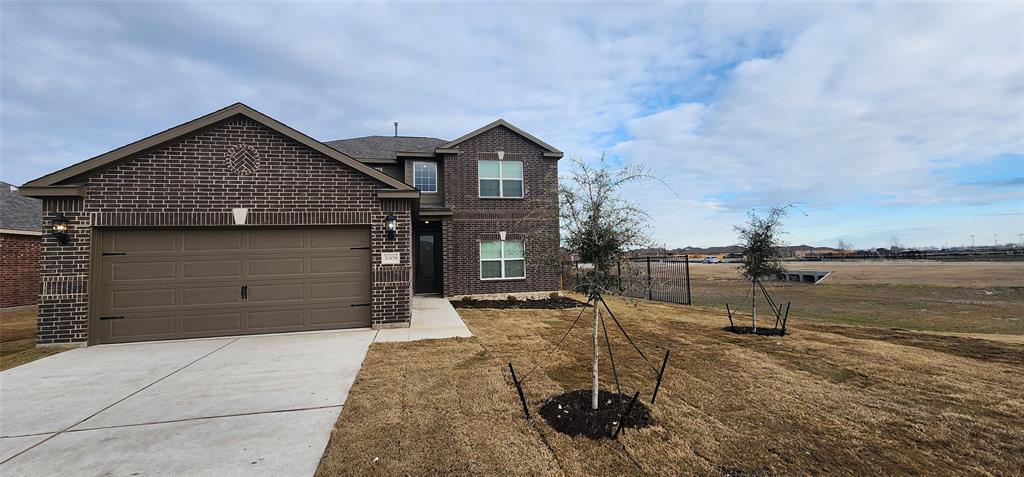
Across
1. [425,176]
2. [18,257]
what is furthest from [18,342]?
[425,176]

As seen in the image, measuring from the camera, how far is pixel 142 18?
1005 centimetres

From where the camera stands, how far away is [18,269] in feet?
42.3

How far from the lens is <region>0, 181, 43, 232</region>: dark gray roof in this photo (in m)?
13.3

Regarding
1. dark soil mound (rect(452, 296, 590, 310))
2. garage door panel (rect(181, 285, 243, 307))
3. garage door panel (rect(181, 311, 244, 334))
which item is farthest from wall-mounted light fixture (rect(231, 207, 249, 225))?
dark soil mound (rect(452, 296, 590, 310))

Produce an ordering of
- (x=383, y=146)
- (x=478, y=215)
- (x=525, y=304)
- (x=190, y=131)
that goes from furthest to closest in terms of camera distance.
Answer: (x=383, y=146) < (x=478, y=215) < (x=525, y=304) < (x=190, y=131)

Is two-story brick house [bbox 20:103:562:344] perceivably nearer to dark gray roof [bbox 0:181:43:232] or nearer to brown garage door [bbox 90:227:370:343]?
brown garage door [bbox 90:227:370:343]

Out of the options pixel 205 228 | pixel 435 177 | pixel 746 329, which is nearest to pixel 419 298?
pixel 435 177

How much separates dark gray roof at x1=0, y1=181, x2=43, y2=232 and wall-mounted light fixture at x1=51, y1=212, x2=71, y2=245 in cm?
909

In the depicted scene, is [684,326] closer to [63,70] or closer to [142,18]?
[142,18]

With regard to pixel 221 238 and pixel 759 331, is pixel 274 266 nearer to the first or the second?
pixel 221 238

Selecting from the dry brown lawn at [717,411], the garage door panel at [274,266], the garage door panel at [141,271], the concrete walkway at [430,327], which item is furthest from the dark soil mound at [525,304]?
the garage door panel at [141,271]

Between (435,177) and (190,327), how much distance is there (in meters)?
8.98

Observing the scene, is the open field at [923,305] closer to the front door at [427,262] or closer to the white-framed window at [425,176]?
the front door at [427,262]

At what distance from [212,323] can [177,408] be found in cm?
417
